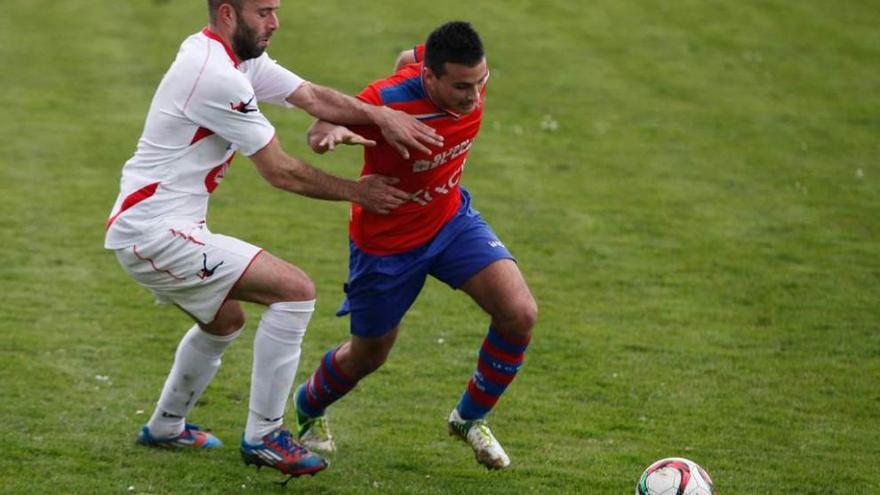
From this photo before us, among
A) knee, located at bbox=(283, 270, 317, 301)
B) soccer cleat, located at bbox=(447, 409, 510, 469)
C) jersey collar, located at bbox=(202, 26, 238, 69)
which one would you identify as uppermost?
jersey collar, located at bbox=(202, 26, 238, 69)

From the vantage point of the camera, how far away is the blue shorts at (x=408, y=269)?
7.18 m

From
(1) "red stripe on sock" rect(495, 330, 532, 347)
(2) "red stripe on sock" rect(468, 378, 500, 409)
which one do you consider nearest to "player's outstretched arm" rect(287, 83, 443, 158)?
(1) "red stripe on sock" rect(495, 330, 532, 347)

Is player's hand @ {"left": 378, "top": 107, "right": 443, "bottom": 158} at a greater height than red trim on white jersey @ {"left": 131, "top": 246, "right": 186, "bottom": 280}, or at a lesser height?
greater

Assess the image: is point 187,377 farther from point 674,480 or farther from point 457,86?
point 674,480

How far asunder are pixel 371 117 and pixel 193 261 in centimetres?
120

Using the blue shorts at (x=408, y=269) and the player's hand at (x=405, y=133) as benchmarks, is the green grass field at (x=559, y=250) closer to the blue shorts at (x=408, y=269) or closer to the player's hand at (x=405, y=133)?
the blue shorts at (x=408, y=269)

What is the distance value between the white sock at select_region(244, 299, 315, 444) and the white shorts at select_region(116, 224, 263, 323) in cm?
29

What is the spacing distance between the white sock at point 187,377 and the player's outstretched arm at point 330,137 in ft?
4.11

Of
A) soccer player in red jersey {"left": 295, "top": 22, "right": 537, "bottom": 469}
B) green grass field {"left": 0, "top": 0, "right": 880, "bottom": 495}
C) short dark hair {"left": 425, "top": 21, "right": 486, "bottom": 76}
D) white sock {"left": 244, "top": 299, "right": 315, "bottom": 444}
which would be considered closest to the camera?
white sock {"left": 244, "top": 299, "right": 315, "bottom": 444}

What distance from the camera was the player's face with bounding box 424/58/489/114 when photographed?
22.6ft

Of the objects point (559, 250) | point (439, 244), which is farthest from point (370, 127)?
point (559, 250)

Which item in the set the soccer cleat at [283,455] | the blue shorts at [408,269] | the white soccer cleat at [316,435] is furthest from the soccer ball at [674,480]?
the white soccer cleat at [316,435]

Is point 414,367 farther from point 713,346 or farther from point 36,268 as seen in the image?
point 36,268

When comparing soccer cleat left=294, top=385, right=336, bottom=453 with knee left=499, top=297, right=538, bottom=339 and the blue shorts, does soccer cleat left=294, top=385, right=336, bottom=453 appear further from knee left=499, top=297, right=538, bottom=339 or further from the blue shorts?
knee left=499, top=297, right=538, bottom=339
